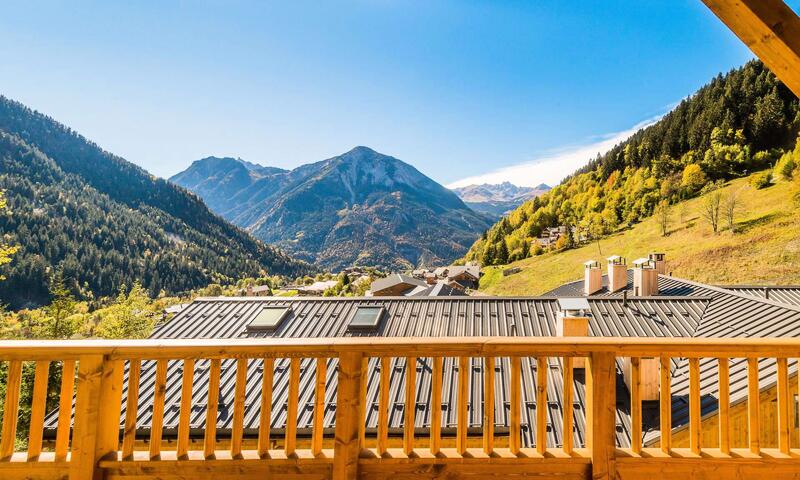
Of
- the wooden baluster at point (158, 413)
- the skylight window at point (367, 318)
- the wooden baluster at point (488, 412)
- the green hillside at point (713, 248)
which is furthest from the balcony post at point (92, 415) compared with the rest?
the green hillside at point (713, 248)

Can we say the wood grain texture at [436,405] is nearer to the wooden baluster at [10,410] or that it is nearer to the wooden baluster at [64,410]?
the wooden baluster at [64,410]

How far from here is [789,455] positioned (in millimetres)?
2201

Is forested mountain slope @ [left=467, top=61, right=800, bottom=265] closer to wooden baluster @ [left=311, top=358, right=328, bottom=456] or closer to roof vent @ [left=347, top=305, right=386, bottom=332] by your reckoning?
roof vent @ [left=347, top=305, right=386, bottom=332]

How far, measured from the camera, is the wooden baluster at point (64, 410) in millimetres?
2152

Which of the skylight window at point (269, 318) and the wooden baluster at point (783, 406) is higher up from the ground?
the wooden baluster at point (783, 406)

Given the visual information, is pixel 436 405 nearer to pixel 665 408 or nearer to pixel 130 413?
pixel 665 408

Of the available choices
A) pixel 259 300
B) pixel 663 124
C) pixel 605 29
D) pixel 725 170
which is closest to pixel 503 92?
pixel 605 29

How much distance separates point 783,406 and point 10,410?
4849mm

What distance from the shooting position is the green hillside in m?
22.3

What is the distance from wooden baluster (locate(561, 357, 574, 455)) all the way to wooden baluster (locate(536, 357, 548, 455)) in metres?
0.12

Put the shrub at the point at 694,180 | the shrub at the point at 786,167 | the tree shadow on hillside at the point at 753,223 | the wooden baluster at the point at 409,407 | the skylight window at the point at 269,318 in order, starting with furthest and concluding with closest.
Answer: the shrub at the point at 694,180, the shrub at the point at 786,167, the tree shadow on hillside at the point at 753,223, the skylight window at the point at 269,318, the wooden baluster at the point at 409,407

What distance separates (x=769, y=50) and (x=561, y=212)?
73.1 meters

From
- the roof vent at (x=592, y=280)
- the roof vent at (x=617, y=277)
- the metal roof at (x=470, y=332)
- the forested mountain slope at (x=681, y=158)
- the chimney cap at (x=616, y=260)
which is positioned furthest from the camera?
the forested mountain slope at (x=681, y=158)

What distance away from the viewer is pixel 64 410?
2.18 m
